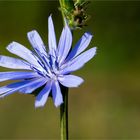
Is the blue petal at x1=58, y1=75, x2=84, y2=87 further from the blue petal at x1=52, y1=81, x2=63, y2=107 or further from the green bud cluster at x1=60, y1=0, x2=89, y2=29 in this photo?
the green bud cluster at x1=60, y1=0, x2=89, y2=29

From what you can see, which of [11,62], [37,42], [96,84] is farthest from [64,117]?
[96,84]

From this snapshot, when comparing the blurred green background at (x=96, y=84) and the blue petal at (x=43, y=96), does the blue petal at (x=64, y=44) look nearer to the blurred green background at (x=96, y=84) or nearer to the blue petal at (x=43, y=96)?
the blue petal at (x=43, y=96)

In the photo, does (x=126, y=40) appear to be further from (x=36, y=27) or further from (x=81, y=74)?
(x=36, y=27)

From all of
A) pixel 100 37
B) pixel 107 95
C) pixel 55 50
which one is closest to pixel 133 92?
pixel 107 95

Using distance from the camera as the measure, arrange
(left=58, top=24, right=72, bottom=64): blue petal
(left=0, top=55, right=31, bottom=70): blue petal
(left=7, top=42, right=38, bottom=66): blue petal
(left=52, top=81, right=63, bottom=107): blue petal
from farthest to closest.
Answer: (left=7, top=42, right=38, bottom=66): blue petal < (left=0, top=55, right=31, bottom=70): blue petal < (left=58, top=24, right=72, bottom=64): blue petal < (left=52, top=81, right=63, bottom=107): blue petal

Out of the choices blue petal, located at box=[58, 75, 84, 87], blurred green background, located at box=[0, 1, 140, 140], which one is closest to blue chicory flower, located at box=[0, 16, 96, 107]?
blue petal, located at box=[58, 75, 84, 87]

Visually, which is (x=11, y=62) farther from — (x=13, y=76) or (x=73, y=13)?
(x=73, y=13)
